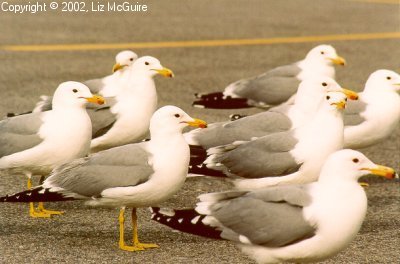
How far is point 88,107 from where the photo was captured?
28.6ft

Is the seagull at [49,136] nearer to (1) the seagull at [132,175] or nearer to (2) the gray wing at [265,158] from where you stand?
(1) the seagull at [132,175]

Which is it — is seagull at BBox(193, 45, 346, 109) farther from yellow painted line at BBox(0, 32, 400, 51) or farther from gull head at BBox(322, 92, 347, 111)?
yellow painted line at BBox(0, 32, 400, 51)

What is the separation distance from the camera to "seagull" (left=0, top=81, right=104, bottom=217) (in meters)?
7.51

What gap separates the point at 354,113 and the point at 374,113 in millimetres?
184

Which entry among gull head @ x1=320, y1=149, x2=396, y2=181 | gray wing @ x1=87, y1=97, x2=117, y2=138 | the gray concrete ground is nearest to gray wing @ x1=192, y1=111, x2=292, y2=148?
the gray concrete ground

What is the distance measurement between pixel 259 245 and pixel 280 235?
0.16m

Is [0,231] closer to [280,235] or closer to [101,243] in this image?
[101,243]

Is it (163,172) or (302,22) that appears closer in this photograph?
(163,172)

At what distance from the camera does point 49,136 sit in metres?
7.53

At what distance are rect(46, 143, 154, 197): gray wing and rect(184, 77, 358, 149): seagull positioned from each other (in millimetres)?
1188

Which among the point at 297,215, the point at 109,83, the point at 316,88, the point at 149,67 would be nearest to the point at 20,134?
the point at 149,67

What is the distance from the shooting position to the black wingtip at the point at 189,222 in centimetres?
600

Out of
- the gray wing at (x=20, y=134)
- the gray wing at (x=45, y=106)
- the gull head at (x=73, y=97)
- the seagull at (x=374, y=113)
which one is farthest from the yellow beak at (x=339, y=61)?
the gray wing at (x=20, y=134)

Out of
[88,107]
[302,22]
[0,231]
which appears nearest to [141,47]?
[302,22]
